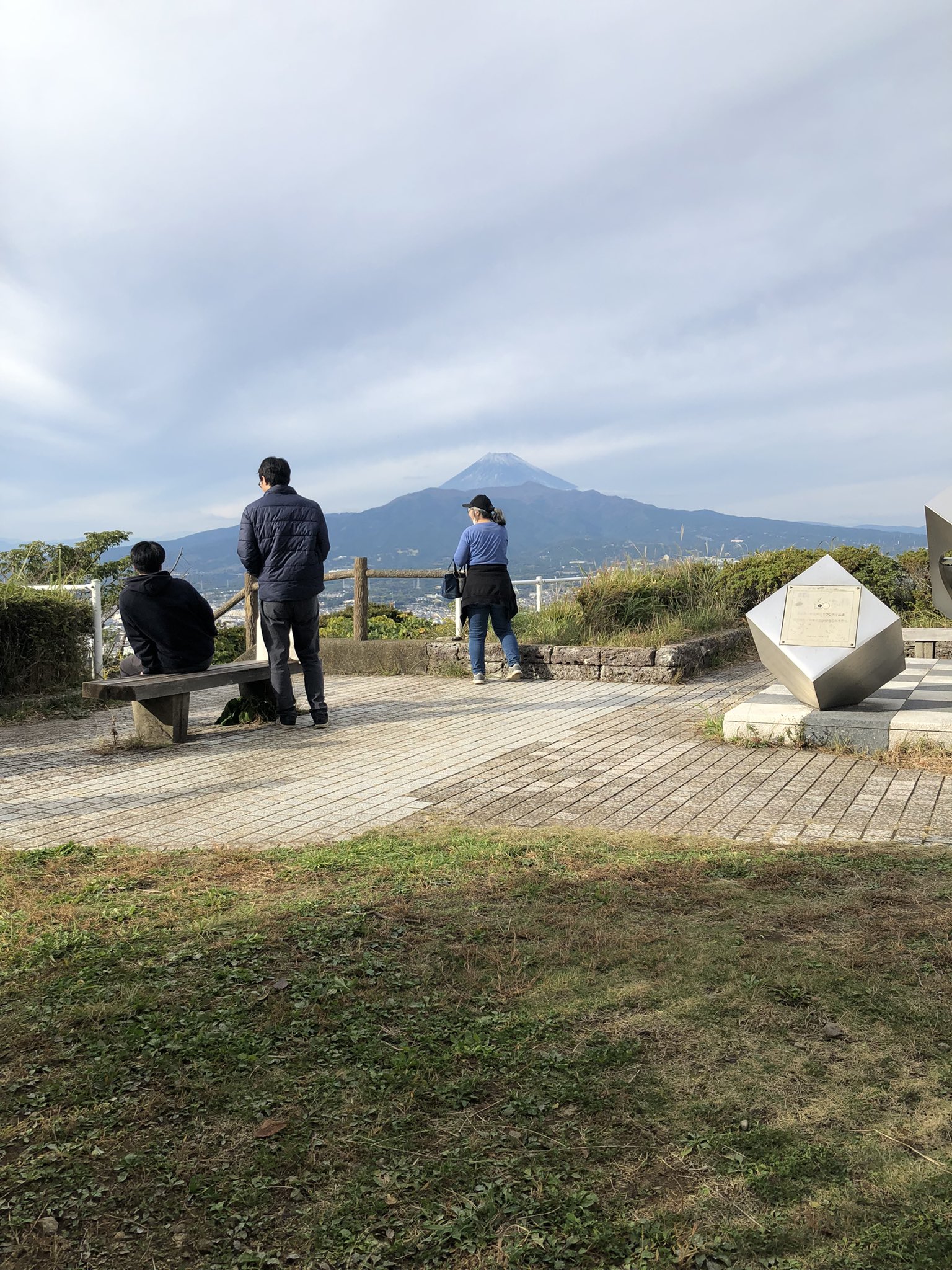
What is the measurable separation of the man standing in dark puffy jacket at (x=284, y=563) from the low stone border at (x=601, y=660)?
402 cm

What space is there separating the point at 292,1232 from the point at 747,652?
1274 cm

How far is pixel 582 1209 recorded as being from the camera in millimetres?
2244

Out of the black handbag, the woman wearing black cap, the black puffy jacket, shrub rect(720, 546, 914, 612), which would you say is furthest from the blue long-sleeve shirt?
shrub rect(720, 546, 914, 612)

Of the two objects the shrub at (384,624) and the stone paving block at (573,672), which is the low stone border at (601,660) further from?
the shrub at (384,624)

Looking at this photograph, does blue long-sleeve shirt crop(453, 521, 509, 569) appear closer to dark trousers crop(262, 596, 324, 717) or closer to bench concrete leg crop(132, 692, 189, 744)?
dark trousers crop(262, 596, 324, 717)

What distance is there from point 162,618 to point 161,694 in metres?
0.79

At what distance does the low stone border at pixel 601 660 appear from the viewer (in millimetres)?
11758

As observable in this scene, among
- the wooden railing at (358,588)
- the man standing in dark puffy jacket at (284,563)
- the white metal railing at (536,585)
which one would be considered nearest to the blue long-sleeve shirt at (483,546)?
the white metal railing at (536,585)

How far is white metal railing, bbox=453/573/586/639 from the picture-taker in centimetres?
1331

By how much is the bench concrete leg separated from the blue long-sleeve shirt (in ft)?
14.3

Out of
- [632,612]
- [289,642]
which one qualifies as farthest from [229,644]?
[289,642]

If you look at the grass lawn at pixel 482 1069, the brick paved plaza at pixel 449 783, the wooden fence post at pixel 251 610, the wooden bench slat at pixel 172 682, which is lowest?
the grass lawn at pixel 482 1069

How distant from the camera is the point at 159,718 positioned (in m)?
8.30

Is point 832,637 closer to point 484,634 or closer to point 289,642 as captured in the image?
point 289,642
